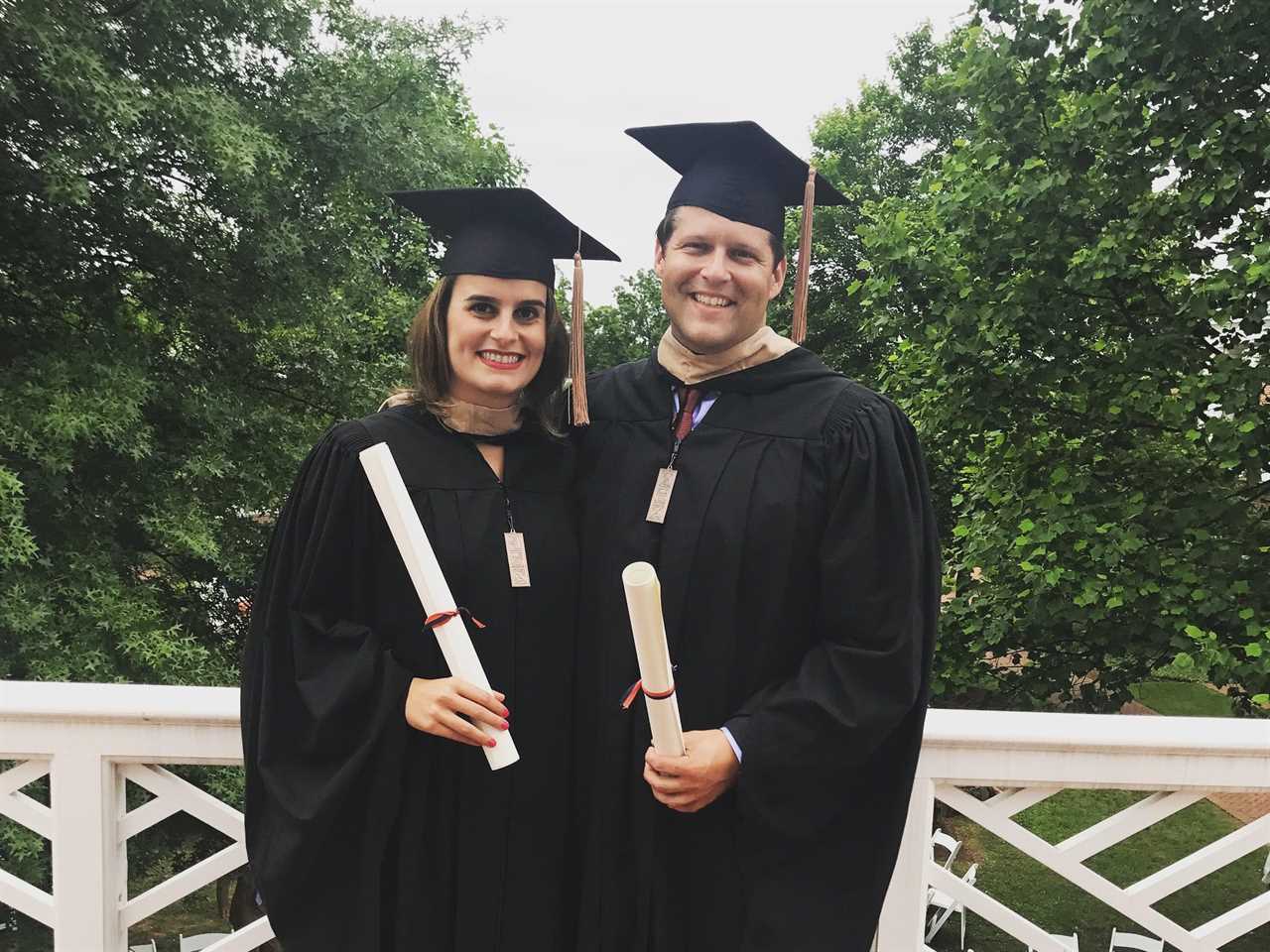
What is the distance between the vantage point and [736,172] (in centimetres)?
200

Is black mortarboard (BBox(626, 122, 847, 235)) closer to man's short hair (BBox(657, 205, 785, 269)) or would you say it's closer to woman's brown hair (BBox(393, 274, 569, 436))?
man's short hair (BBox(657, 205, 785, 269))

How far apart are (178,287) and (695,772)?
25.6 feet

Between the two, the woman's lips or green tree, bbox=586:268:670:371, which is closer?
the woman's lips

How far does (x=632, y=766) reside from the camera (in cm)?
182

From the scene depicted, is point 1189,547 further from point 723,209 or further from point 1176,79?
point 723,209

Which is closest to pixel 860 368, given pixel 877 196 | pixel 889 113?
pixel 877 196

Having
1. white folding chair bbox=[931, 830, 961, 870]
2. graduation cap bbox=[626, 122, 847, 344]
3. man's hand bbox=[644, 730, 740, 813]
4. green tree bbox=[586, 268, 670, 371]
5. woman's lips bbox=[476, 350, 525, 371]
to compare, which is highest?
green tree bbox=[586, 268, 670, 371]

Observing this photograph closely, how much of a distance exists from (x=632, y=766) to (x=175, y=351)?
7680mm

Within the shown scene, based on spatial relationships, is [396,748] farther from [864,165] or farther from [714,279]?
[864,165]

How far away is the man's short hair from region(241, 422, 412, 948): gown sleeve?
762mm

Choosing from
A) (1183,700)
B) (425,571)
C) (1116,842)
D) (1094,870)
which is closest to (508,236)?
(425,571)

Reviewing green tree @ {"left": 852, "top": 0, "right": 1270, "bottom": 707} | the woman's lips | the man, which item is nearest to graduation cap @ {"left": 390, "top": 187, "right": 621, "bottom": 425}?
the woman's lips

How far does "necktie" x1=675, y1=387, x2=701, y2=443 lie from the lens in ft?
6.36

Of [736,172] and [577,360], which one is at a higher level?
[736,172]
